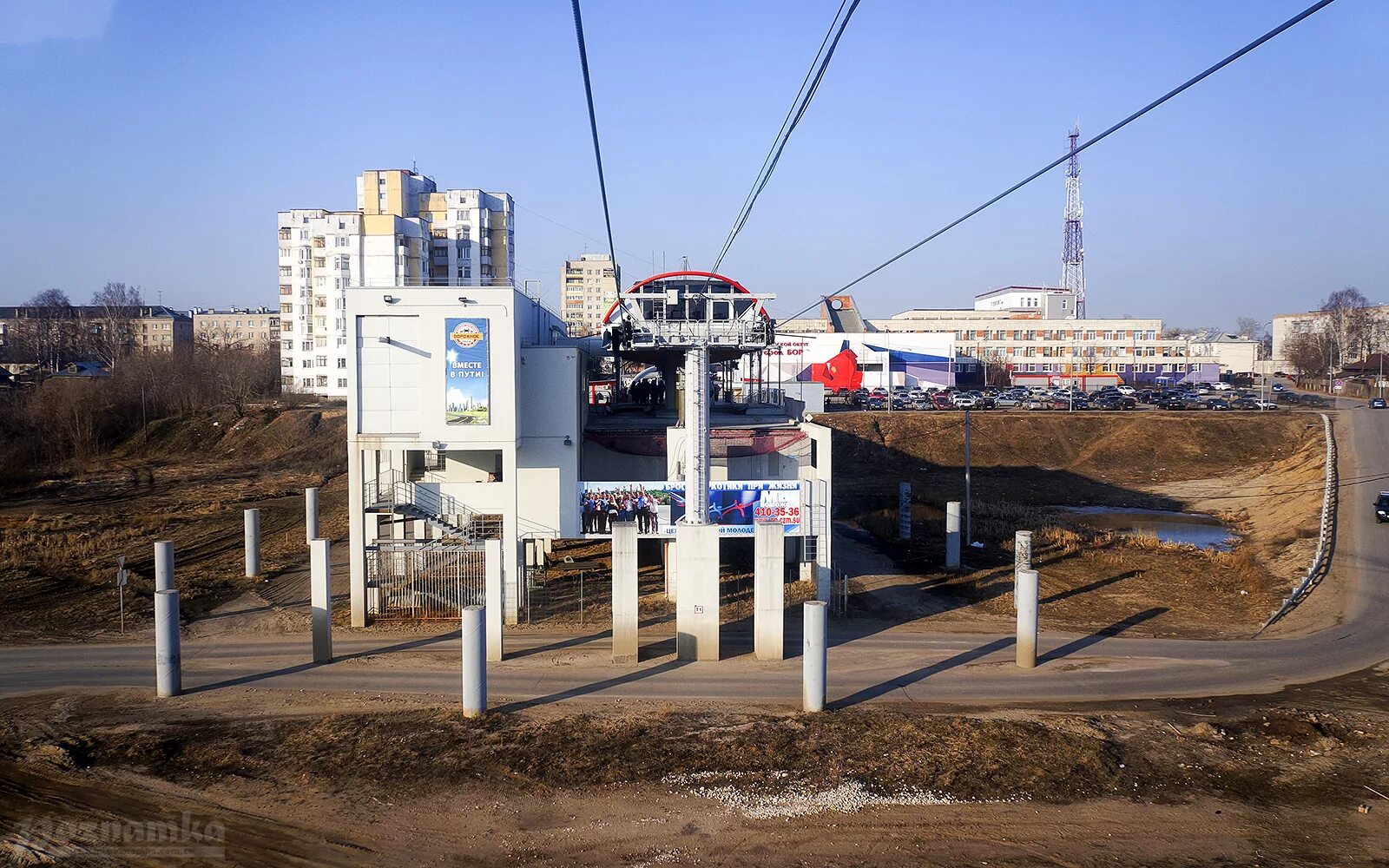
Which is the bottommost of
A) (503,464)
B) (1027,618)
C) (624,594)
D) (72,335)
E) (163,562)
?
(1027,618)

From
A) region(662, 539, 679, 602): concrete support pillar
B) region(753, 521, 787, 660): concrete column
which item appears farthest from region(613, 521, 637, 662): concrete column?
region(662, 539, 679, 602): concrete support pillar

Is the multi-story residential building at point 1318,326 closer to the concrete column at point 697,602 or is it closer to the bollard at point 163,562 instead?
the concrete column at point 697,602

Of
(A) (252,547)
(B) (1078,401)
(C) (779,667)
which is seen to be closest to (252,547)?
(A) (252,547)

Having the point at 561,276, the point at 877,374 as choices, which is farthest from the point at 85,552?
the point at 561,276

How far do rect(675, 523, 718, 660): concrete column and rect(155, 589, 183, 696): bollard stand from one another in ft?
27.2

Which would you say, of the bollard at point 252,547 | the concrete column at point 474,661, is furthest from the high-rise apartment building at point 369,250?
the concrete column at point 474,661

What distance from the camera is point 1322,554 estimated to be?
24.5 meters

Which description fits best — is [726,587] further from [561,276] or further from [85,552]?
[561,276]

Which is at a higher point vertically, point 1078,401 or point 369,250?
point 369,250

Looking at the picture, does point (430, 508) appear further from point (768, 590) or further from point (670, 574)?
point (768, 590)

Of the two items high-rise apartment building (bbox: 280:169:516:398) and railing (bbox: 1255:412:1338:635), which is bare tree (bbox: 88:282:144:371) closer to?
high-rise apartment building (bbox: 280:169:516:398)

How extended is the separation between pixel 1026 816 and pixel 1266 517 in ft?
104

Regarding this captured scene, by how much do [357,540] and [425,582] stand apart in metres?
1.75

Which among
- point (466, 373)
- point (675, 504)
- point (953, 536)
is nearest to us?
point (466, 373)
